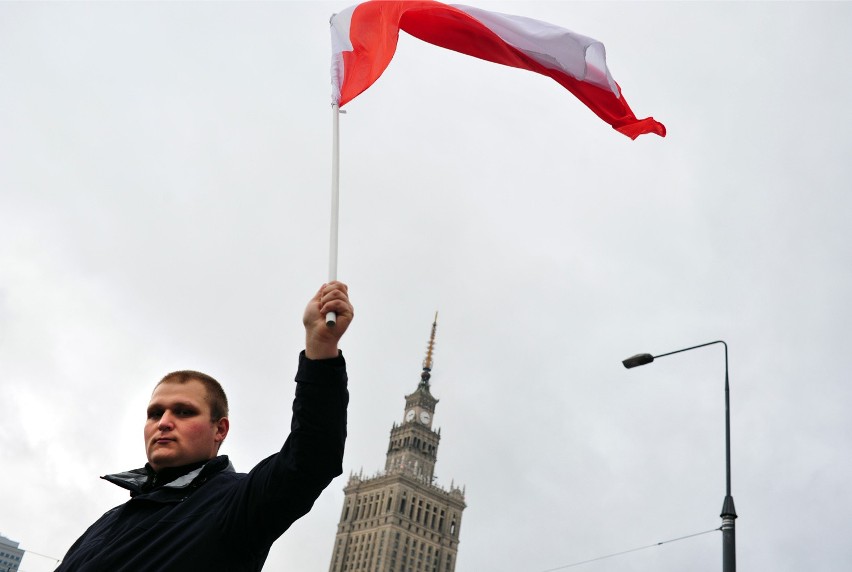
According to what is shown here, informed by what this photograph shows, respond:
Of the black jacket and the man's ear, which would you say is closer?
the black jacket

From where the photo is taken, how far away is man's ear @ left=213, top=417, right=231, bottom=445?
14.6ft

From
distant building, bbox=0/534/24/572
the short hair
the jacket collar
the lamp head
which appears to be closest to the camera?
the jacket collar

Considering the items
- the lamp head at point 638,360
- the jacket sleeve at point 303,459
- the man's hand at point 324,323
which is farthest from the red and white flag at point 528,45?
the lamp head at point 638,360

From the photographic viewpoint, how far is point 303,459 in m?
3.76

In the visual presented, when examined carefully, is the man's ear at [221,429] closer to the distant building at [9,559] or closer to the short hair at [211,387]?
the short hair at [211,387]

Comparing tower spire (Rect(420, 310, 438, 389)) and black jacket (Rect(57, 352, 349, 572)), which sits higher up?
tower spire (Rect(420, 310, 438, 389))

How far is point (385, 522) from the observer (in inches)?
4574

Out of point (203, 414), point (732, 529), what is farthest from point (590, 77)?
point (732, 529)

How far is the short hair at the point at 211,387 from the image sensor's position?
4.41 metres

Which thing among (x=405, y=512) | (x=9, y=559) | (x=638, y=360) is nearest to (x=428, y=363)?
(x=405, y=512)

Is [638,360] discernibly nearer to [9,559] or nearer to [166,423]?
[166,423]

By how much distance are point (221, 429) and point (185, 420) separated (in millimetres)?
274

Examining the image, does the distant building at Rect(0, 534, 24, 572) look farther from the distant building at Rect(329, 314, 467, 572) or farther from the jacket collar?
the jacket collar

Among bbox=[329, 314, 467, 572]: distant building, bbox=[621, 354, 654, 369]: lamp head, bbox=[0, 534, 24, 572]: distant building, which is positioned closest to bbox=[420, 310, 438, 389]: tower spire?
bbox=[329, 314, 467, 572]: distant building
